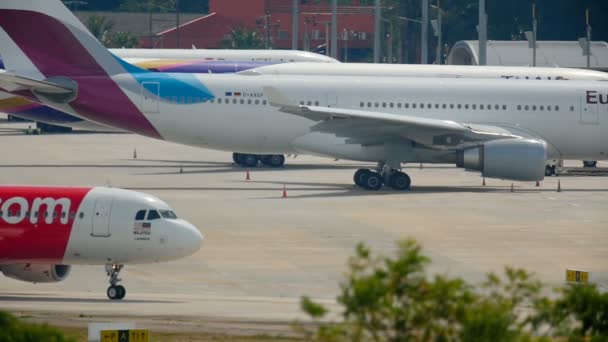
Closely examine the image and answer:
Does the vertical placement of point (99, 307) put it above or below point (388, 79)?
below

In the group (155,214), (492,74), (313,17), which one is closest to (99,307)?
(155,214)

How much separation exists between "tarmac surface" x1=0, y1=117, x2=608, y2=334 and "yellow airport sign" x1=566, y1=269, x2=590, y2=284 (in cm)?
50

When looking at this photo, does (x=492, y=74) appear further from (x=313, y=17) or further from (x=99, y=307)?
(x=313, y=17)

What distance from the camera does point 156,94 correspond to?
4759cm

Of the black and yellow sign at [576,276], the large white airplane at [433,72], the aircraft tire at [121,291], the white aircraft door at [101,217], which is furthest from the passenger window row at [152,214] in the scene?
the large white airplane at [433,72]

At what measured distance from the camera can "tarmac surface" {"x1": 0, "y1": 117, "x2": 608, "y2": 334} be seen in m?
26.5

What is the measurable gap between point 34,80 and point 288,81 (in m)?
9.11

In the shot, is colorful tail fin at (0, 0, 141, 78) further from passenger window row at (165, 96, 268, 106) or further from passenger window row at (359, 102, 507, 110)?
passenger window row at (359, 102, 507, 110)

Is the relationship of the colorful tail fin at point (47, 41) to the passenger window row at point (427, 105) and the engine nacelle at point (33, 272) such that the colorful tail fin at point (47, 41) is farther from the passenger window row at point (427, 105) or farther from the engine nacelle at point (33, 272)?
the engine nacelle at point (33, 272)

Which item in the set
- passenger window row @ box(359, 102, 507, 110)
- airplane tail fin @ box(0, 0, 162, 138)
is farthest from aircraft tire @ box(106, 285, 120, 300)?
passenger window row @ box(359, 102, 507, 110)

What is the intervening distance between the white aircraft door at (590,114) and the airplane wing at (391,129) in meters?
3.45

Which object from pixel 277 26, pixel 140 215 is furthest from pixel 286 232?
pixel 277 26

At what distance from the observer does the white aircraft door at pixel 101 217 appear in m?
26.8

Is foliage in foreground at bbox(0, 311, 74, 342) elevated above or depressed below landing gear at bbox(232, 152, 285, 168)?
below
